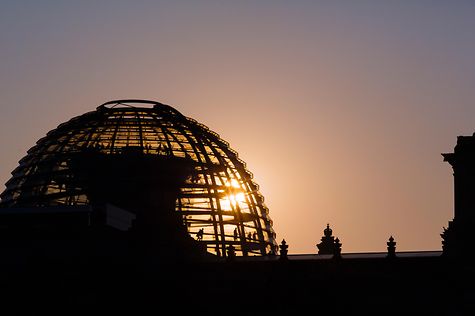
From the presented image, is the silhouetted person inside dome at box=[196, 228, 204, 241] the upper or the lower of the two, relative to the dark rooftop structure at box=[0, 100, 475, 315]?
upper

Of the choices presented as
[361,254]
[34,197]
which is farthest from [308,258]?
[34,197]

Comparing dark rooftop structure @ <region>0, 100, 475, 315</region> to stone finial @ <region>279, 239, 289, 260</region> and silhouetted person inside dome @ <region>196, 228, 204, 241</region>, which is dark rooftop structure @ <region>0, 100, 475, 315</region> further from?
silhouetted person inside dome @ <region>196, 228, 204, 241</region>

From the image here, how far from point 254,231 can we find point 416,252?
15.5 metres

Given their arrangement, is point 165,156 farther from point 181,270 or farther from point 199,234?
point 181,270

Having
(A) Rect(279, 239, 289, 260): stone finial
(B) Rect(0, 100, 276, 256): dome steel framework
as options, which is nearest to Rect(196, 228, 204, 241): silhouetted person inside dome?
(B) Rect(0, 100, 276, 256): dome steel framework

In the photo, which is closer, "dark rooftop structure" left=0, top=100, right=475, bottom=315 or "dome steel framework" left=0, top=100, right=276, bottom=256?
"dark rooftop structure" left=0, top=100, right=475, bottom=315

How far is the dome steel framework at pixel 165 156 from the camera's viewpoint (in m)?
102

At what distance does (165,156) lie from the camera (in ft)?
328

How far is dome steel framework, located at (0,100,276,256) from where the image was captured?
102m

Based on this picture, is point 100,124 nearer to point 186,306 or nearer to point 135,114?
point 135,114

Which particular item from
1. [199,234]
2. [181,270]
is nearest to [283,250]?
[181,270]

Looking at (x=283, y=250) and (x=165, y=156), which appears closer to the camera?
(x=283, y=250)

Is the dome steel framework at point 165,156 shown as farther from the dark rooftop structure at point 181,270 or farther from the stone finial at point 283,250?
the stone finial at point 283,250

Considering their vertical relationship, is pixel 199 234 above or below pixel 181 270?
above
